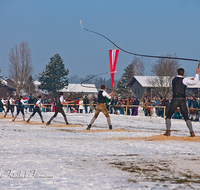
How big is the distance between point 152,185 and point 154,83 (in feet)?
154

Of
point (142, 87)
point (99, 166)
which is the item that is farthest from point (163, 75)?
point (99, 166)

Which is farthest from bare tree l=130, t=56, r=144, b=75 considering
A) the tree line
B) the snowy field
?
the snowy field

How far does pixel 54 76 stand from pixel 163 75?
3246 cm

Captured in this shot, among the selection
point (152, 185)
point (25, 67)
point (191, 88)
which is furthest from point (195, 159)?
point (25, 67)

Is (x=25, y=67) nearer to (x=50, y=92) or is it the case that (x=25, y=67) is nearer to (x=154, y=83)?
(x=50, y=92)

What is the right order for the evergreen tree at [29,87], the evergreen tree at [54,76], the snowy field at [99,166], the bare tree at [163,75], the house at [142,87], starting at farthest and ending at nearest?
the evergreen tree at [54,76]
the evergreen tree at [29,87]
the house at [142,87]
the bare tree at [163,75]
the snowy field at [99,166]

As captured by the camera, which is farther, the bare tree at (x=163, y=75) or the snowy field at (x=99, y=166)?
the bare tree at (x=163, y=75)

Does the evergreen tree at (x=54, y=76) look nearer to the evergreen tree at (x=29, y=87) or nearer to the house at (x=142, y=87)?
the evergreen tree at (x=29, y=87)

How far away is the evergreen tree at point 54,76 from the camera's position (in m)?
76.2

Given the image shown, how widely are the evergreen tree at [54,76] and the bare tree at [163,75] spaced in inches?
1158

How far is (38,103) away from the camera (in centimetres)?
1794

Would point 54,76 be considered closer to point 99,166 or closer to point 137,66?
point 137,66

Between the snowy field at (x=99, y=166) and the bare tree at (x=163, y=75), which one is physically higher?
the bare tree at (x=163, y=75)

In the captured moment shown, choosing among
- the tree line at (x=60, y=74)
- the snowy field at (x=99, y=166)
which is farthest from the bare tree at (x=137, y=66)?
the snowy field at (x=99, y=166)
